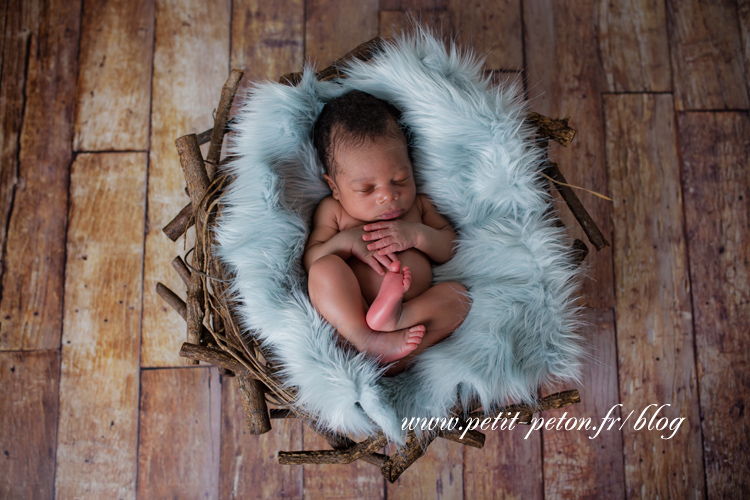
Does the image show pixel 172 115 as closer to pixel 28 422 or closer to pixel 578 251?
pixel 28 422

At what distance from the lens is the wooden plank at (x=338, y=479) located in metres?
1.69

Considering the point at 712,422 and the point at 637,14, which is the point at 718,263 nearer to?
the point at 712,422

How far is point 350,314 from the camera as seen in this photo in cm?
131

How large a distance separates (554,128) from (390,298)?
2.19ft

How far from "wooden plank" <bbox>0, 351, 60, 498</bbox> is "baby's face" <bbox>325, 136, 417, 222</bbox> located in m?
1.17

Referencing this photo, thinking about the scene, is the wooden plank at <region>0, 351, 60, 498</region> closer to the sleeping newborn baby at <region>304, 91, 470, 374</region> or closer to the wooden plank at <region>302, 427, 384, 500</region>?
the wooden plank at <region>302, 427, 384, 500</region>

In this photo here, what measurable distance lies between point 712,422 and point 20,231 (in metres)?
2.48

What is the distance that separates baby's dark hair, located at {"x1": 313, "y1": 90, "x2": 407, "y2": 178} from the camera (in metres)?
1.40

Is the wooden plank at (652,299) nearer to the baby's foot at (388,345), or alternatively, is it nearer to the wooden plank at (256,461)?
the baby's foot at (388,345)

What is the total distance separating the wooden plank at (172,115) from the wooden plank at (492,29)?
85cm

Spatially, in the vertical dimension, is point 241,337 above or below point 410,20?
below

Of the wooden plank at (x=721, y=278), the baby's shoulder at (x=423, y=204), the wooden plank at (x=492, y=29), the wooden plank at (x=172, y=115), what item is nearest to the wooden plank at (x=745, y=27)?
the wooden plank at (x=721, y=278)

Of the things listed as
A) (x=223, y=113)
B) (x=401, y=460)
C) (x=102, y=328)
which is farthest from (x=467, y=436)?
(x=102, y=328)

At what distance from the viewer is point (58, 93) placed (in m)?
1.82
